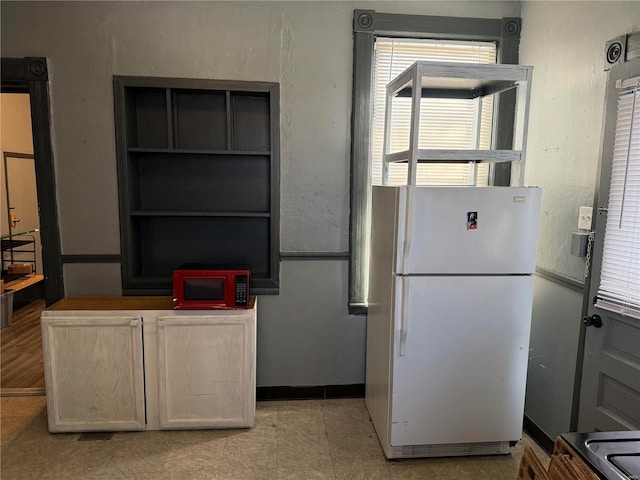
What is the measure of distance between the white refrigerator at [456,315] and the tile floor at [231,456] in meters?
0.12

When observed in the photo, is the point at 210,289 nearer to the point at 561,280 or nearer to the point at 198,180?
the point at 198,180

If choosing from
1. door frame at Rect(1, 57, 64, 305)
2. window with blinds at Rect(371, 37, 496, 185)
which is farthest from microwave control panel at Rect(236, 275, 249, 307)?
door frame at Rect(1, 57, 64, 305)

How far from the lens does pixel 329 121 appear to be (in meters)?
2.75

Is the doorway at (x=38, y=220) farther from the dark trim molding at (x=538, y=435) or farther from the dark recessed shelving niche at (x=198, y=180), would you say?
the dark trim molding at (x=538, y=435)

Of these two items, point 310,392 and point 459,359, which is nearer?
point 459,359

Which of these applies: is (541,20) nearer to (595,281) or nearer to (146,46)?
(595,281)

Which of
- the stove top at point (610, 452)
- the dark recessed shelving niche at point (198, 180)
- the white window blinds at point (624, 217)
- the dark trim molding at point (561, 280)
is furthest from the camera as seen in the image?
the dark recessed shelving niche at point (198, 180)

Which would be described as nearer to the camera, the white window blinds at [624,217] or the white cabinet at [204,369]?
the white window blinds at [624,217]

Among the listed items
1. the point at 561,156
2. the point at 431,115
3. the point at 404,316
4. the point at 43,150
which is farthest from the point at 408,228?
the point at 43,150

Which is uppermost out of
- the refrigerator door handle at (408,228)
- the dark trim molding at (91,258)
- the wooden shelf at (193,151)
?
the wooden shelf at (193,151)

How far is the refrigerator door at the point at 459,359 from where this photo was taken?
216 cm

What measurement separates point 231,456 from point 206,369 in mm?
496

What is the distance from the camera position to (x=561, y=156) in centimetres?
232

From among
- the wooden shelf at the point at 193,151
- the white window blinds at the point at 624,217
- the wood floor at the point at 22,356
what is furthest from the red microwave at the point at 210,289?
the white window blinds at the point at 624,217
